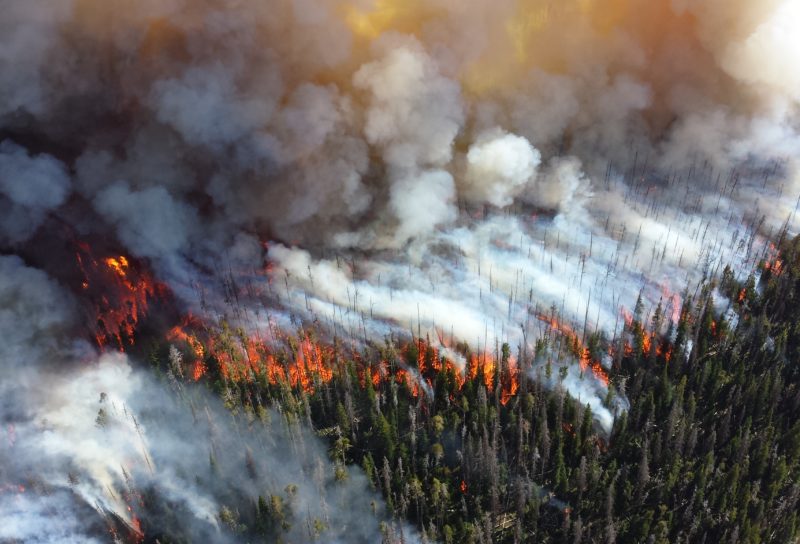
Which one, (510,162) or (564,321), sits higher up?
(510,162)

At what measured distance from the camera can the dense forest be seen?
216 ft

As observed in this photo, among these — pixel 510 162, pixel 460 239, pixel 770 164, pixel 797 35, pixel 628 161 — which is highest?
pixel 797 35

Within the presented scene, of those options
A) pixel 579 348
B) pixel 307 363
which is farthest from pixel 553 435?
pixel 307 363

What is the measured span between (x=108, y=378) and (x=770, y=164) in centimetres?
12163

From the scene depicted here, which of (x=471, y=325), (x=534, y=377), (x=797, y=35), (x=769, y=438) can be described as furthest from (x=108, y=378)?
(x=797, y=35)

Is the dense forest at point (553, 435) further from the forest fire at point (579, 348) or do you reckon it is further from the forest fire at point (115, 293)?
the forest fire at point (115, 293)

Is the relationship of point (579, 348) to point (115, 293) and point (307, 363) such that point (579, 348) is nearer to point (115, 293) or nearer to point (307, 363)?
point (307, 363)

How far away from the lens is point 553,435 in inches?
2928

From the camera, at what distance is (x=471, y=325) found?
8669 centimetres

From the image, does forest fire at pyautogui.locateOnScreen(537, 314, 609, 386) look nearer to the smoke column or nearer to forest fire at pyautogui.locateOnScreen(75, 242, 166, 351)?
the smoke column

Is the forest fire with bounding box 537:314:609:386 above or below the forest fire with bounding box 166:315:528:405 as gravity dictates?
above

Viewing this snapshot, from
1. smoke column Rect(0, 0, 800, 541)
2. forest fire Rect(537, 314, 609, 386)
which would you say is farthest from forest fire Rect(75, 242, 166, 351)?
forest fire Rect(537, 314, 609, 386)

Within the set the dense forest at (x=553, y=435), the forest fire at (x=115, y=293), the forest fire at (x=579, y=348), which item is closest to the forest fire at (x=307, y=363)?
the dense forest at (x=553, y=435)

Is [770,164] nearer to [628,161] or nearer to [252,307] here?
[628,161]
